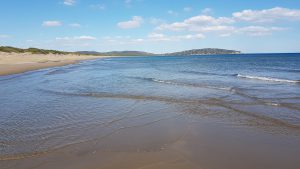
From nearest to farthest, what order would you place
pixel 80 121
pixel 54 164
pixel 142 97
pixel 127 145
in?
pixel 54 164, pixel 127 145, pixel 80 121, pixel 142 97

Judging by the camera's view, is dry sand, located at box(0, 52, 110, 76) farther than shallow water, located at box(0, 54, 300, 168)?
Yes

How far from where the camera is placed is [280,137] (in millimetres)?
8367

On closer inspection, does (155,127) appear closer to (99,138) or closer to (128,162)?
(99,138)

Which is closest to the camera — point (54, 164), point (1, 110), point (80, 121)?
point (54, 164)

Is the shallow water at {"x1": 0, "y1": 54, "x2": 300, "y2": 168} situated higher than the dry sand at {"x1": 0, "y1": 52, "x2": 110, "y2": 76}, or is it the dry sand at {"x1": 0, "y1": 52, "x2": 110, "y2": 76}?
the dry sand at {"x1": 0, "y1": 52, "x2": 110, "y2": 76}

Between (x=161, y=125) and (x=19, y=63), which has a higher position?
(x=19, y=63)

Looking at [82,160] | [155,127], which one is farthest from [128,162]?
[155,127]

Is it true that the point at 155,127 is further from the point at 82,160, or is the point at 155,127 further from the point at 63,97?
the point at 63,97

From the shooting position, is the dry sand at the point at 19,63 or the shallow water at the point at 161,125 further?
the dry sand at the point at 19,63

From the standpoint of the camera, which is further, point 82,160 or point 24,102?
point 24,102

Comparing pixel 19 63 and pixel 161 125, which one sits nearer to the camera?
pixel 161 125

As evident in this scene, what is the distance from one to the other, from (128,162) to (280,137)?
16.6 ft

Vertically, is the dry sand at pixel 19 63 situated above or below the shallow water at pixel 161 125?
above

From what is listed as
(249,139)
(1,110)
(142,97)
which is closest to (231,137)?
(249,139)
